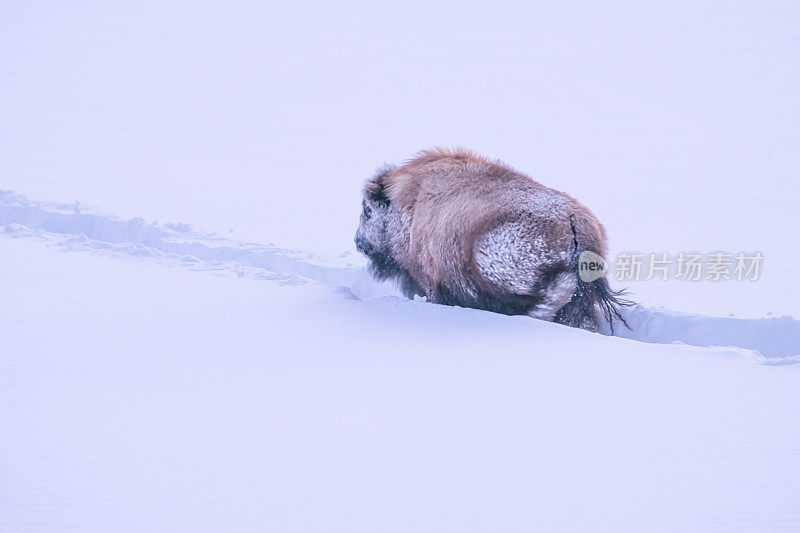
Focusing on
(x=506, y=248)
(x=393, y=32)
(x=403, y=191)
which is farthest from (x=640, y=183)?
(x=393, y=32)

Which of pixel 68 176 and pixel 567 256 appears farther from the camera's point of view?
pixel 68 176

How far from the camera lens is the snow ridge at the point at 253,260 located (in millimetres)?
4988

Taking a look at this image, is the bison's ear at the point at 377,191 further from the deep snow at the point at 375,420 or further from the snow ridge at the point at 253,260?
the deep snow at the point at 375,420

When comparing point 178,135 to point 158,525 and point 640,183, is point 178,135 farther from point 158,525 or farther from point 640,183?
point 158,525

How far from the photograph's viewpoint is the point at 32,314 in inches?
189

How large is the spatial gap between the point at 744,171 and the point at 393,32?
941cm

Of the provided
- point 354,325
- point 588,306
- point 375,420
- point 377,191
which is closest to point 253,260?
point 377,191

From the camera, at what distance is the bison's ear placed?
19.2 ft

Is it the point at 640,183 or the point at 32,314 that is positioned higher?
the point at 640,183

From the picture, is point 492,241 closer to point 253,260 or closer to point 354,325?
point 354,325

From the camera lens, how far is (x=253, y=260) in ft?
21.6

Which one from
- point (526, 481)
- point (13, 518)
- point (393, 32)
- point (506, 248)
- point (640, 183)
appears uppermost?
point (393, 32)

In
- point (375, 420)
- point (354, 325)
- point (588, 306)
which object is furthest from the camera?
point (588, 306)

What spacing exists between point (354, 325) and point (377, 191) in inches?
59.1
